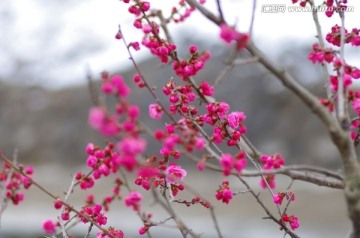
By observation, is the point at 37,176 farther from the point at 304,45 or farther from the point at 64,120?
the point at 304,45

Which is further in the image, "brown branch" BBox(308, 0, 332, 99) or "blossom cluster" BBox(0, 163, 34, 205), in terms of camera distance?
"blossom cluster" BBox(0, 163, 34, 205)

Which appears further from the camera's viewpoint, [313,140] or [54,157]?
[54,157]

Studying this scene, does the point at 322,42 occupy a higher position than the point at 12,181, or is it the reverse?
the point at 322,42

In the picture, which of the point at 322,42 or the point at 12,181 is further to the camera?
the point at 12,181

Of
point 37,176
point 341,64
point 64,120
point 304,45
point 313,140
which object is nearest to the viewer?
point 341,64

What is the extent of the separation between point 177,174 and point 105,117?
1.86ft

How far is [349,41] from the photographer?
1.34m

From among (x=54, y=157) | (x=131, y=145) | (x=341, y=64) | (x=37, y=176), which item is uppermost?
(x=54, y=157)

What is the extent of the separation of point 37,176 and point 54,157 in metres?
1.31

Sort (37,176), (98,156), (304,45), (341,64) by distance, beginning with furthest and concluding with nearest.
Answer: (37,176)
(304,45)
(98,156)
(341,64)

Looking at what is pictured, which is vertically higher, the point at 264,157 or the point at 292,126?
the point at 292,126

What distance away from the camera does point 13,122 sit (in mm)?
15094

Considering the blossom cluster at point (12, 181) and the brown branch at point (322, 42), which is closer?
the brown branch at point (322, 42)

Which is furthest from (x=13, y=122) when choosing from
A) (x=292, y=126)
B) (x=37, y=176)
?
(x=292, y=126)
